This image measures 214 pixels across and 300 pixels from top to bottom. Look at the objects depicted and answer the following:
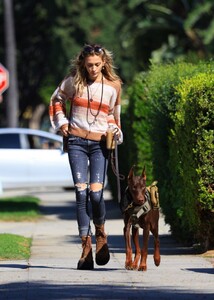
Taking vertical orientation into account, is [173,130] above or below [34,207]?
above

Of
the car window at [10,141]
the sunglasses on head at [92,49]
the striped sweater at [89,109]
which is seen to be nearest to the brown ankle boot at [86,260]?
the striped sweater at [89,109]

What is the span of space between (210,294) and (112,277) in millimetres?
1242

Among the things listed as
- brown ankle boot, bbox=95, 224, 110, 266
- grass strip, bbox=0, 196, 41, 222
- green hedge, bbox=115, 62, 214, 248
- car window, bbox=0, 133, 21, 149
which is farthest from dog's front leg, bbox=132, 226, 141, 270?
car window, bbox=0, 133, 21, 149

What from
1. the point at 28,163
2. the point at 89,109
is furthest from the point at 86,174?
the point at 28,163

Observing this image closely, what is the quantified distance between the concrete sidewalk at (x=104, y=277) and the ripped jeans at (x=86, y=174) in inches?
19.1

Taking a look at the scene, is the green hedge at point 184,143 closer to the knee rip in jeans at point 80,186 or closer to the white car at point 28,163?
the knee rip in jeans at point 80,186

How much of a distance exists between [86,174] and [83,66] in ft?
3.10

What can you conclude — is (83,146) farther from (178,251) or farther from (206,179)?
(178,251)

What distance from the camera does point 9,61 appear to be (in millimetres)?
32562

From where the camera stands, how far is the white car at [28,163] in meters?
23.4

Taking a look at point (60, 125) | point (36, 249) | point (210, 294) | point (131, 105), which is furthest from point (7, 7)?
point (210, 294)

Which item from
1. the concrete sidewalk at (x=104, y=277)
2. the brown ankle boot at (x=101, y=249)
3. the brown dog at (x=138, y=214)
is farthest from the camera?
the brown ankle boot at (x=101, y=249)

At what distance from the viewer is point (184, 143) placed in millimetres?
11461

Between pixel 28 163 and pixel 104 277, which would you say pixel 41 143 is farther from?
pixel 104 277
